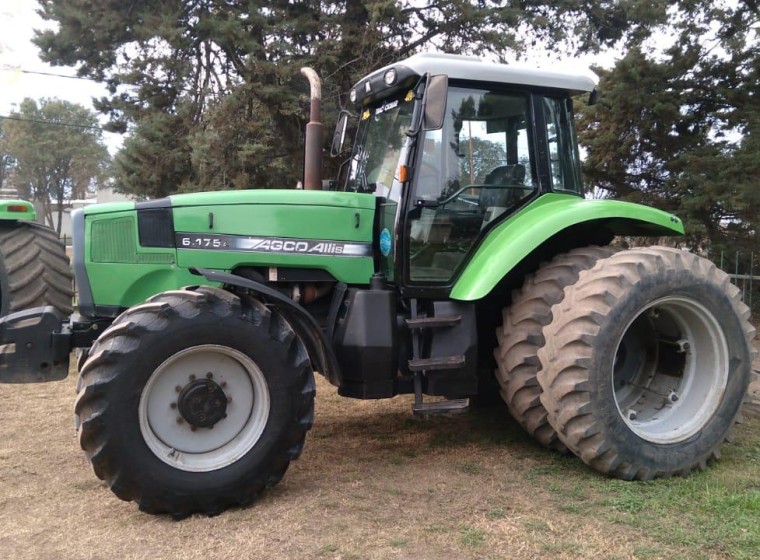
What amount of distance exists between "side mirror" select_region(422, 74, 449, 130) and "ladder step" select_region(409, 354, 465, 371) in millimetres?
1303

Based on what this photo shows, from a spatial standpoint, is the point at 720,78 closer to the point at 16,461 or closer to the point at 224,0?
the point at 224,0

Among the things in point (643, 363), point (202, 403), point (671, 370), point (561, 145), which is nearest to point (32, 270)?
point (202, 403)

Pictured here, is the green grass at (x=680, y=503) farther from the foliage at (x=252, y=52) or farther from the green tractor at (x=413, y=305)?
the foliage at (x=252, y=52)

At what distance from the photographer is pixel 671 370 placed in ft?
13.6

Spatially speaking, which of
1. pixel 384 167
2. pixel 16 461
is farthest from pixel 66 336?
pixel 384 167

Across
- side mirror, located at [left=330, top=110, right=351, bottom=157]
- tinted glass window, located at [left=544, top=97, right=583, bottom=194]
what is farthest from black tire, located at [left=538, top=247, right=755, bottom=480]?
side mirror, located at [left=330, top=110, right=351, bottom=157]

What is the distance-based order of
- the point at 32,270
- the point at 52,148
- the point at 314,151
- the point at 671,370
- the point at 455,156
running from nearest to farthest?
1. the point at 455,156
2. the point at 671,370
3. the point at 314,151
4. the point at 32,270
5. the point at 52,148

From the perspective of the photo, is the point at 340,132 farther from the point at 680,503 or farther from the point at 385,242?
the point at 680,503

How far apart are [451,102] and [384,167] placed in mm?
579

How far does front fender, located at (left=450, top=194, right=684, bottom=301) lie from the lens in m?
3.66

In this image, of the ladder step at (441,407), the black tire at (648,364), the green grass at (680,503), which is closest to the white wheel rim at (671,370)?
the black tire at (648,364)

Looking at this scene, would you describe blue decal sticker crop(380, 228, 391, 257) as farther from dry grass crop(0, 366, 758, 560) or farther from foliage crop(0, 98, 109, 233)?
foliage crop(0, 98, 109, 233)

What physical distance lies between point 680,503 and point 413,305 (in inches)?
69.4

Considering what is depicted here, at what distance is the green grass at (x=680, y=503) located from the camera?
2877 mm
